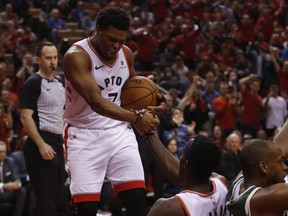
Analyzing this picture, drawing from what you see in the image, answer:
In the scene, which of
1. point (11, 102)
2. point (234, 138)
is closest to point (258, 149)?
point (234, 138)

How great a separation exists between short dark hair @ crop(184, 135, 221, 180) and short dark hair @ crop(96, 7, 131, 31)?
1.56 metres

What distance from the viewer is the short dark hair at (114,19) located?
17.3 feet

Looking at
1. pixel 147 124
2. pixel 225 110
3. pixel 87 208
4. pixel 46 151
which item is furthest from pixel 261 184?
pixel 225 110

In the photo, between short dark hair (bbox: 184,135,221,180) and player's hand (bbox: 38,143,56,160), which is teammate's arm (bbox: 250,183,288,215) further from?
player's hand (bbox: 38,143,56,160)

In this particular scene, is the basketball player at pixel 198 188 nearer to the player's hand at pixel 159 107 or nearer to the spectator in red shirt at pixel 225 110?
the player's hand at pixel 159 107

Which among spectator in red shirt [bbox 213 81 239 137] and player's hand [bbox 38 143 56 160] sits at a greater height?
player's hand [bbox 38 143 56 160]

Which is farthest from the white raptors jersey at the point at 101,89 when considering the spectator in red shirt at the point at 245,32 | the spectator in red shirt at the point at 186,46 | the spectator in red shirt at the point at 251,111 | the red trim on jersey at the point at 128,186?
the spectator in red shirt at the point at 245,32

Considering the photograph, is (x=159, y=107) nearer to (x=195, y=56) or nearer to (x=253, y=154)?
(x=253, y=154)

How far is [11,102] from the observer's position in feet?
37.1

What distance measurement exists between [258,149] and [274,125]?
10004 millimetres

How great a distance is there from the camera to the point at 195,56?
695 inches

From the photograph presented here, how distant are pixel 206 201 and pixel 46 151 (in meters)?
2.61

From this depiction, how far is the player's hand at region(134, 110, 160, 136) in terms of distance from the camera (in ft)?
15.9

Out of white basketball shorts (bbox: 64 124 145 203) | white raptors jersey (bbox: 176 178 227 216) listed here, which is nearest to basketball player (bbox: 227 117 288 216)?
white raptors jersey (bbox: 176 178 227 216)
